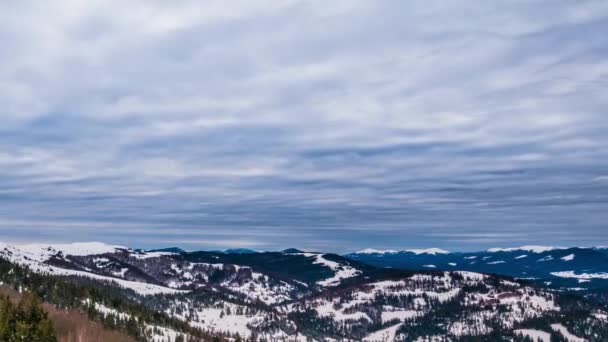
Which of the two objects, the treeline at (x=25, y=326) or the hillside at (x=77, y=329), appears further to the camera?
the hillside at (x=77, y=329)

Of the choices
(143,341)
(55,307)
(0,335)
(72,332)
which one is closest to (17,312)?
(0,335)

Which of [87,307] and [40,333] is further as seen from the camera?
[87,307]

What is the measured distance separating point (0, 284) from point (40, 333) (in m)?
119

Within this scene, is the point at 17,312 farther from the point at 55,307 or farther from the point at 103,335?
the point at 55,307

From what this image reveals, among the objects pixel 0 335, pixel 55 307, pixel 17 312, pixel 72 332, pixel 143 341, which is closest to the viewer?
pixel 0 335

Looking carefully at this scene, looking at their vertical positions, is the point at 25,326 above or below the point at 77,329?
above

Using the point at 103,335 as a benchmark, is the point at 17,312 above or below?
above

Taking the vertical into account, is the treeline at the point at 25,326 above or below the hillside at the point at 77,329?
above

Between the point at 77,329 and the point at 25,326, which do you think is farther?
the point at 77,329

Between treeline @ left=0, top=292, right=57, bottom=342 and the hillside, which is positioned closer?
treeline @ left=0, top=292, right=57, bottom=342

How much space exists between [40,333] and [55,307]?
98.1m

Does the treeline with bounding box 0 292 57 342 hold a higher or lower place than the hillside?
higher

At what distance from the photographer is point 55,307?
7210 inches

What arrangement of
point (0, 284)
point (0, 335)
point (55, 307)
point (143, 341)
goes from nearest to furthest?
point (0, 335)
point (143, 341)
point (55, 307)
point (0, 284)
